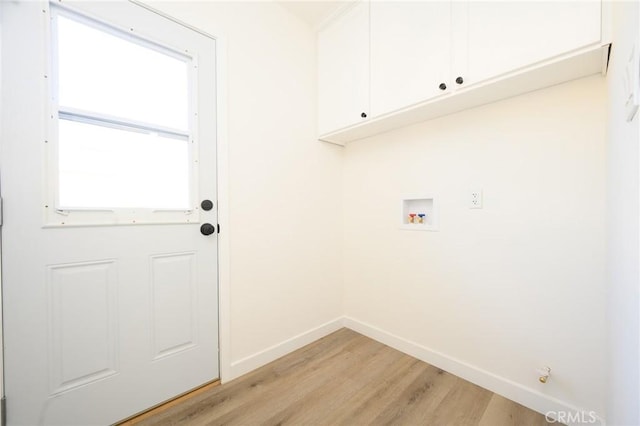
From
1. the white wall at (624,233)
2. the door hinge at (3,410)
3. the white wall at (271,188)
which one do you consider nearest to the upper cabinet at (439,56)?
the white wall at (624,233)

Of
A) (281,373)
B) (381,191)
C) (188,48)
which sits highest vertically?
(188,48)

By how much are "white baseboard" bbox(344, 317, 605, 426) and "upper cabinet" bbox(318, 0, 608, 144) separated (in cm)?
155

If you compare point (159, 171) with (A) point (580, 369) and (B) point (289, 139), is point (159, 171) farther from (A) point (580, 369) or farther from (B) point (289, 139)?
(A) point (580, 369)

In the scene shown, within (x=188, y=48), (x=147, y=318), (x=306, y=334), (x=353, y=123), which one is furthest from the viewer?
(x=306, y=334)

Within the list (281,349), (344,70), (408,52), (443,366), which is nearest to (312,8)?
(344,70)

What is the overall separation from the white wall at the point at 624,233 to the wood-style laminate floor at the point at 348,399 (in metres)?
0.58

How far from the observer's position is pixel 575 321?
123 cm

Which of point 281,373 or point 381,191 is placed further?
point 381,191

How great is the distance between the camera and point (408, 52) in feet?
5.00

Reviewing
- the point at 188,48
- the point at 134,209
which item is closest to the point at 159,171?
the point at 134,209

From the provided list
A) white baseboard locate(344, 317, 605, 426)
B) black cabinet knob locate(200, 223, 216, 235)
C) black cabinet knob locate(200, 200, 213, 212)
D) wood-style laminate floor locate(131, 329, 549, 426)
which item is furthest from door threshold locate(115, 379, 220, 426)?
white baseboard locate(344, 317, 605, 426)

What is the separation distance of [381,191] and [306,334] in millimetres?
1248

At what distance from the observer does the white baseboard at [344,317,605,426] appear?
1215 mm

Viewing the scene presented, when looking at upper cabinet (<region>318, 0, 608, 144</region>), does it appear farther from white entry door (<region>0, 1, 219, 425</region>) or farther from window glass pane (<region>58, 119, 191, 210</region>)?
window glass pane (<region>58, 119, 191, 210</region>)
